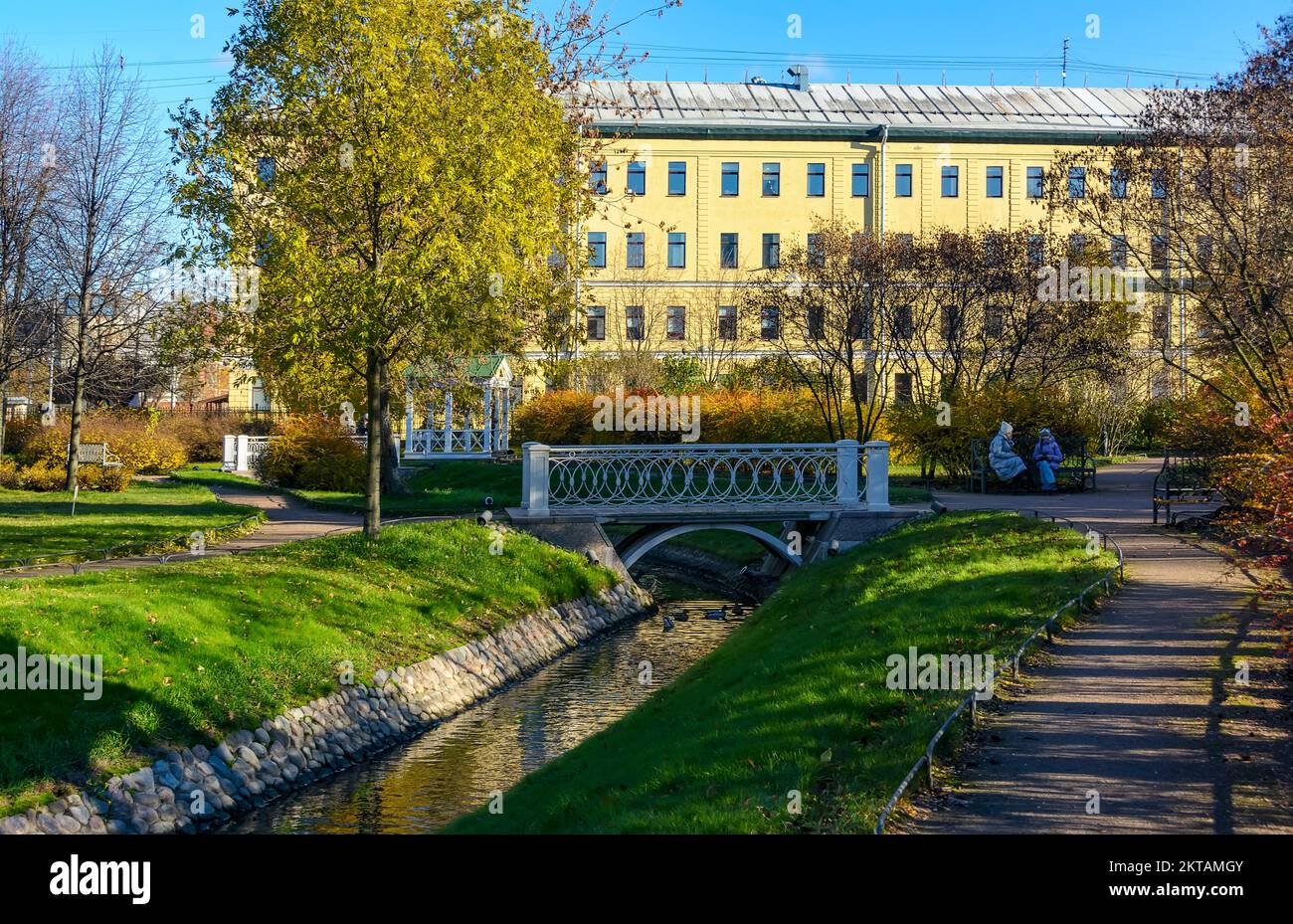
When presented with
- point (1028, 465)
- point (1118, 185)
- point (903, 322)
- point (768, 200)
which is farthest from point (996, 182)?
point (1118, 185)

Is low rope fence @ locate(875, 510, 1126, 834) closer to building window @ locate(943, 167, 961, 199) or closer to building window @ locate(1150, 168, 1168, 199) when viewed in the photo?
building window @ locate(1150, 168, 1168, 199)

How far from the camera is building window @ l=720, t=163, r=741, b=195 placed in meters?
60.3

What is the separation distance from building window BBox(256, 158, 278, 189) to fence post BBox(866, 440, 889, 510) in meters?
12.1

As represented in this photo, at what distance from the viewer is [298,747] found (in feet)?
44.5

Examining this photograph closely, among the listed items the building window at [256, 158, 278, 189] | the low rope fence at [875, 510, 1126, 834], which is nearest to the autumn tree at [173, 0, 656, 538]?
the building window at [256, 158, 278, 189]

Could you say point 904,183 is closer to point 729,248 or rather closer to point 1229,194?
point 729,248

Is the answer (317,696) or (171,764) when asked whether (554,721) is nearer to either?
(317,696)

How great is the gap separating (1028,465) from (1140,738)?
21114 millimetres

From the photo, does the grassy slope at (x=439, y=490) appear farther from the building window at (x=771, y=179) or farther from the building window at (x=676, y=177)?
the building window at (x=771, y=179)

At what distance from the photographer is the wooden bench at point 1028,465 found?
29.3m
